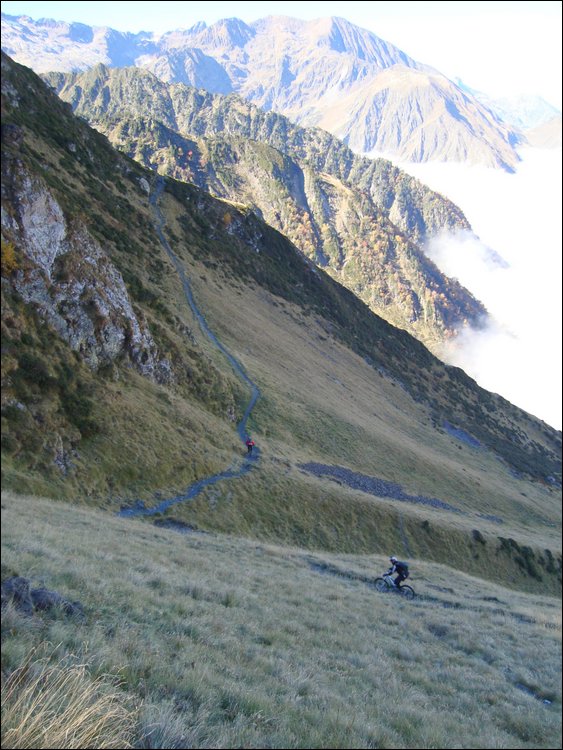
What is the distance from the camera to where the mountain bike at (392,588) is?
67.2 feet

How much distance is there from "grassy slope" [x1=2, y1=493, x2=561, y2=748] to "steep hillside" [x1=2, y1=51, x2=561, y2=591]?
318 inches

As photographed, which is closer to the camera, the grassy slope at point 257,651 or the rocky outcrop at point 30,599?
the grassy slope at point 257,651

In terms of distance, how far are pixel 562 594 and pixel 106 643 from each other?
55.0m

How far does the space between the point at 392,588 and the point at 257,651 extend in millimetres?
13863

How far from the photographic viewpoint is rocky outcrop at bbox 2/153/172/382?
1116 inches

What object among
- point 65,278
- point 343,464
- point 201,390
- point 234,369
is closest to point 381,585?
point 201,390

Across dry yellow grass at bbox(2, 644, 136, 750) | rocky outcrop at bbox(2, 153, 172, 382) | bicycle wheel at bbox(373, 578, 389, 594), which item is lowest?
bicycle wheel at bbox(373, 578, 389, 594)

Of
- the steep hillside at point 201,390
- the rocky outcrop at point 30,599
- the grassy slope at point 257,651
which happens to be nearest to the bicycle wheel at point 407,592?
the grassy slope at point 257,651

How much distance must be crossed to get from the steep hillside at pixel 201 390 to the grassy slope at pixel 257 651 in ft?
26.5

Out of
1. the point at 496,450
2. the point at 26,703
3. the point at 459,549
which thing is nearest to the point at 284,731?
the point at 26,703

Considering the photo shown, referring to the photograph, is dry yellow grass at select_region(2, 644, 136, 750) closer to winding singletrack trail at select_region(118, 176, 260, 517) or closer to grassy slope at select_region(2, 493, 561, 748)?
grassy slope at select_region(2, 493, 561, 748)

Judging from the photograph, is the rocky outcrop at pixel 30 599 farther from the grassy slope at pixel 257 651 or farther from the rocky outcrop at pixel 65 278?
the rocky outcrop at pixel 65 278

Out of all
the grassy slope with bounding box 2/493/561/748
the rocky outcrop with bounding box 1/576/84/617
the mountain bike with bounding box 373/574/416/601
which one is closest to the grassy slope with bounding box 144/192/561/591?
the mountain bike with bounding box 373/574/416/601

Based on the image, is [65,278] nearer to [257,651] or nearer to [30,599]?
[30,599]
